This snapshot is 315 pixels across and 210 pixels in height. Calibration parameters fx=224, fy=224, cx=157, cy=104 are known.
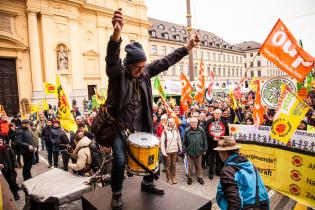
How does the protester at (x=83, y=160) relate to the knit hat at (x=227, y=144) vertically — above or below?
below

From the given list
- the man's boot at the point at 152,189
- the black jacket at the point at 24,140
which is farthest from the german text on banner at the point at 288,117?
the black jacket at the point at 24,140

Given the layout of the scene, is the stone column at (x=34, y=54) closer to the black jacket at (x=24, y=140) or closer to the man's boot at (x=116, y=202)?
the black jacket at (x=24, y=140)

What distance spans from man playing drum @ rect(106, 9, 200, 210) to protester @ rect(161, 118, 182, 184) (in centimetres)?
405

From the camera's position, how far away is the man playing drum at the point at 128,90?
7.46ft

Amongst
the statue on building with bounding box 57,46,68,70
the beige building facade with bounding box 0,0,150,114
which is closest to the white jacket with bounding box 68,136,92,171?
the beige building facade with bounding box 0,0,150,114

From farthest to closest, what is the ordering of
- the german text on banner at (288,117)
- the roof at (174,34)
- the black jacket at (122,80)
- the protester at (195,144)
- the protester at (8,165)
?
the roof at (174,34)
the protester at (195,144)
the protester at (8,165)
the german text on banner at (288,117)
the black jacket at (122,80)

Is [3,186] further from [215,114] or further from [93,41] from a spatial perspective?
[93,41]

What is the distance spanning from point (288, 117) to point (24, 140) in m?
7.63

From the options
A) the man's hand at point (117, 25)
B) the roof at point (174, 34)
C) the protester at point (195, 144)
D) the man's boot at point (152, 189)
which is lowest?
the protester at point (195, 144)

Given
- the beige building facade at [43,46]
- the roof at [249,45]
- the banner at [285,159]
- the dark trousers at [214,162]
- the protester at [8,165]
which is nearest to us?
the banner at [285,159]

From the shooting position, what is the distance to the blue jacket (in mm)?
2551

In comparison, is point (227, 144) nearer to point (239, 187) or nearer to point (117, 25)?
point (239, 187)

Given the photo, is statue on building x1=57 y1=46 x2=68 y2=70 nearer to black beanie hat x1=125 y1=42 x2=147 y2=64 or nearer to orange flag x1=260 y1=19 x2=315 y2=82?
orange flag x1=260 y1=19 x2=315 y2=82

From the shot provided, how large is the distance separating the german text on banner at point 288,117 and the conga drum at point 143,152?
2875mm
